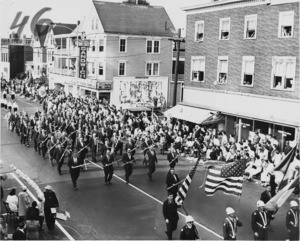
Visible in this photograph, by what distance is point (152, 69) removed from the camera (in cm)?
5012

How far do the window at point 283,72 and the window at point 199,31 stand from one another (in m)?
7.78

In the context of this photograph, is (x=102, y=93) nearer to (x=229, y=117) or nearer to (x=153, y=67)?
(x=153, y=67)

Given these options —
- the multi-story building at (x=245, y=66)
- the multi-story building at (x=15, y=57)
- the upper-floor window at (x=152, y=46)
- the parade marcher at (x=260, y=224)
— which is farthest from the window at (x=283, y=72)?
the multi-story building at (x=15, y=57)

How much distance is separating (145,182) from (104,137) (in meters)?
7.08

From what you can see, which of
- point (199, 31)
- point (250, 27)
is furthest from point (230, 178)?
point (199, 31)

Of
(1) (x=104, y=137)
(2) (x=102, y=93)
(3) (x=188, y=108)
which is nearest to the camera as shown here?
(1) (x=104, y=137)

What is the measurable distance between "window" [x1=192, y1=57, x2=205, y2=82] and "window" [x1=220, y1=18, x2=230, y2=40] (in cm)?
257

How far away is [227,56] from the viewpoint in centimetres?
2997

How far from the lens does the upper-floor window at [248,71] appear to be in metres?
28.0

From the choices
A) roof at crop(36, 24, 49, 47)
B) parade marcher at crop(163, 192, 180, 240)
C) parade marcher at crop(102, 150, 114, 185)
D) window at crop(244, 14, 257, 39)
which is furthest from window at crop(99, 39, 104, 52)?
parade marcher at crop(163, 192, 180, 240)

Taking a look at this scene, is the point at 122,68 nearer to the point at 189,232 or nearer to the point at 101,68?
the point at 101,68

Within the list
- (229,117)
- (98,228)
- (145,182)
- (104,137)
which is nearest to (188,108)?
(229,117)

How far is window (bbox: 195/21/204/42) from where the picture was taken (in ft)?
107

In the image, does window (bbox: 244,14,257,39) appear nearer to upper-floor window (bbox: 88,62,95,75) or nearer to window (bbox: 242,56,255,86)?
window (bbox: 242,56,255,86)
